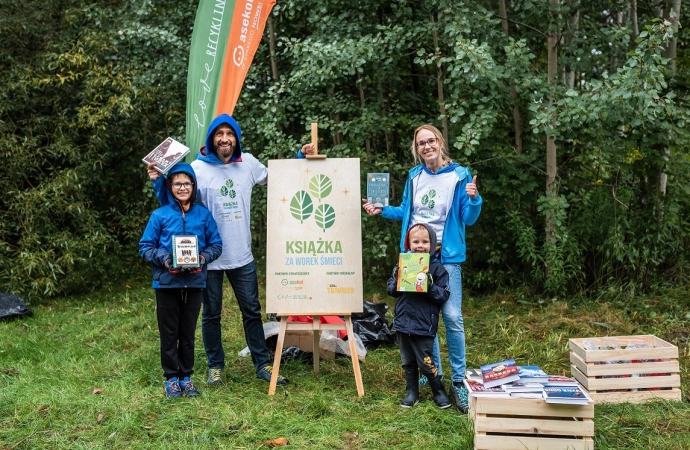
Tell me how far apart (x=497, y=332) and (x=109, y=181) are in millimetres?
5960

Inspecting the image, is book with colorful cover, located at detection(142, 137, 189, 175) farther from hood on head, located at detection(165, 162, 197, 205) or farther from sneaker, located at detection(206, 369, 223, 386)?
sneaker, located at detection(206, 369, 223, 386)

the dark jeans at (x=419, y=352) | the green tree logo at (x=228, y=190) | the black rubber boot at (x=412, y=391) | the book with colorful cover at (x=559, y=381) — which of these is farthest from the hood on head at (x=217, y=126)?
the book with colorful cover at (x=559, y=381)

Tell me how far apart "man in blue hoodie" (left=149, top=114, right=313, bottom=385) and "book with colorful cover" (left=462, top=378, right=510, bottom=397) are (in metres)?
1.58

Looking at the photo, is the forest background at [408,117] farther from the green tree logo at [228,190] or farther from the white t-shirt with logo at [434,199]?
the green tree logo at [228,190]

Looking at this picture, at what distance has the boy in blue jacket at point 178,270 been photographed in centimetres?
453

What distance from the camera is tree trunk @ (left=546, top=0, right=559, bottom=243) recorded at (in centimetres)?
692

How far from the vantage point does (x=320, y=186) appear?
493 centimetres

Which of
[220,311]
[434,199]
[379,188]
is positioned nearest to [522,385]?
[434,199]

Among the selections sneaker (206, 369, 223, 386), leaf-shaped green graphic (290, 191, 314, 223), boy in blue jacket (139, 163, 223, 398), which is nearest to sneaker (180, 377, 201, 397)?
boy in blue jacket (139, 163, 223, 398)

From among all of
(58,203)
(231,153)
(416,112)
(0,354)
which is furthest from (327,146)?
(0,354)

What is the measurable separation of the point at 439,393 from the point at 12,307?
5240 millimetres

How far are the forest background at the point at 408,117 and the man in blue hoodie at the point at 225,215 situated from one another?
7.02 feet

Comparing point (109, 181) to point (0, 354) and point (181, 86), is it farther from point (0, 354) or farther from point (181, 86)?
point (0, 354)

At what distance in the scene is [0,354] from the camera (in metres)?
5.83
